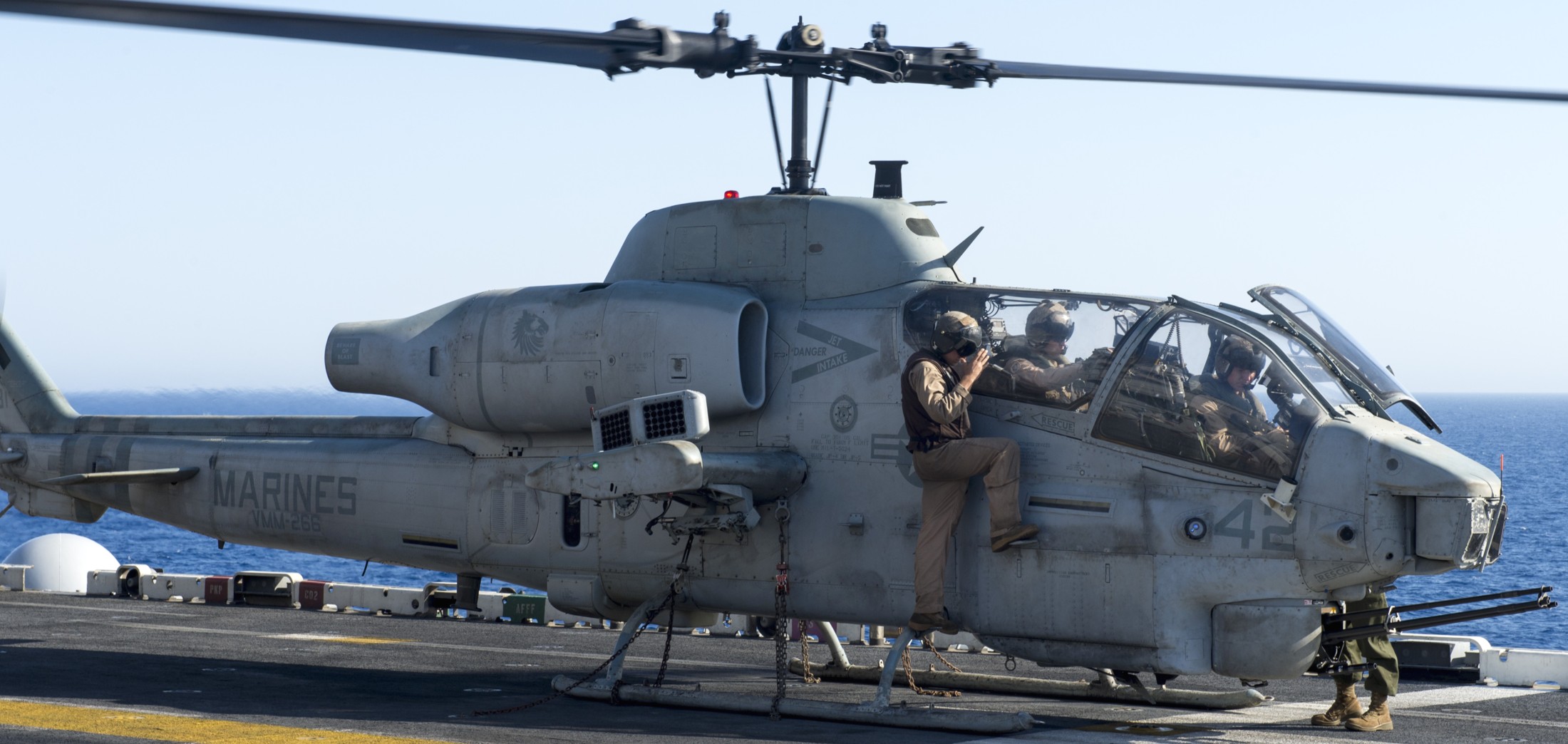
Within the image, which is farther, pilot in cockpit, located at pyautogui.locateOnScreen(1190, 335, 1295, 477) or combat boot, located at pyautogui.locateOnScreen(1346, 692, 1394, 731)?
combat boot, located at pyautogui.locateOnScreen(1346, 692, 1394, 731)

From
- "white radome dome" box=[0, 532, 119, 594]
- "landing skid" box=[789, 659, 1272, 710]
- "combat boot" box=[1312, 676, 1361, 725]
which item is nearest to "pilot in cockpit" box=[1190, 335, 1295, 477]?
"combat boot" box=[1312, 676, 1361, 725]

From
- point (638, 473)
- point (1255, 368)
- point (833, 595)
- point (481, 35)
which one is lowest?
point (833, 595)

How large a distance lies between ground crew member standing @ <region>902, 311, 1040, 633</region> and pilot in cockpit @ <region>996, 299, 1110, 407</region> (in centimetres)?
21

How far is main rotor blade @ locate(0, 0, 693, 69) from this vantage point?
6.77 metres

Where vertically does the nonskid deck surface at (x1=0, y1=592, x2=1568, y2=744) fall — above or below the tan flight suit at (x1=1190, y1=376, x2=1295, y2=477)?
below

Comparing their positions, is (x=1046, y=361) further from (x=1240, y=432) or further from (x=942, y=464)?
(x=1240, y=432)

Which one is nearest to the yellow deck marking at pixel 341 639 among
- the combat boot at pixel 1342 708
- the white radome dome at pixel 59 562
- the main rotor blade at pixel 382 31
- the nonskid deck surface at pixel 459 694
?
the nonskid deck surface at pixel 459 694

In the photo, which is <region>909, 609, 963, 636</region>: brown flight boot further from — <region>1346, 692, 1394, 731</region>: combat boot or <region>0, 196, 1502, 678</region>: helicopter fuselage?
<region>1346, 692, 1394, 731</region>: combat boot

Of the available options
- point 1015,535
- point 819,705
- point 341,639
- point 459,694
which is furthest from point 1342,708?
point 341,639

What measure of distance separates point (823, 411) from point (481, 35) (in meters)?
3.89

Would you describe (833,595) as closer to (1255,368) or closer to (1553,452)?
(1255,368)

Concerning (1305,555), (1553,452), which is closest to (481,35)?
(1305,555)

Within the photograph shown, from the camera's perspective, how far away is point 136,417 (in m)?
15.1

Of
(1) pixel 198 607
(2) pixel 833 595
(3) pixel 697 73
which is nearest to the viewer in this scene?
(3) pixel 697 73
